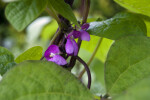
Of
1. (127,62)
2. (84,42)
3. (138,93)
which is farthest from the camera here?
(84,42)

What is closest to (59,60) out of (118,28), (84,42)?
(118,28)

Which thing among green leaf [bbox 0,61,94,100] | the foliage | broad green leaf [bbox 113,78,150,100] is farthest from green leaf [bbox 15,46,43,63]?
broad green leaf [bbox 113,78,150,100]

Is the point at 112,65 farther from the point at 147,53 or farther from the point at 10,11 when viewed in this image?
the point at 10,11

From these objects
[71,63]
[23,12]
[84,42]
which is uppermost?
[23,12]

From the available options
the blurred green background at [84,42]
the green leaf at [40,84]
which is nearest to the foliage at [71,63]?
the green leaf at [40,84]

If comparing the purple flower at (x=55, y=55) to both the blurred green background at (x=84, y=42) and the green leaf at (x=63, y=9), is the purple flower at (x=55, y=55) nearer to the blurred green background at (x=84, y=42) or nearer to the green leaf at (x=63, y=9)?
the green leaf at (x=63, y=9)

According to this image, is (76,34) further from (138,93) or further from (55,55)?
(138,93)
